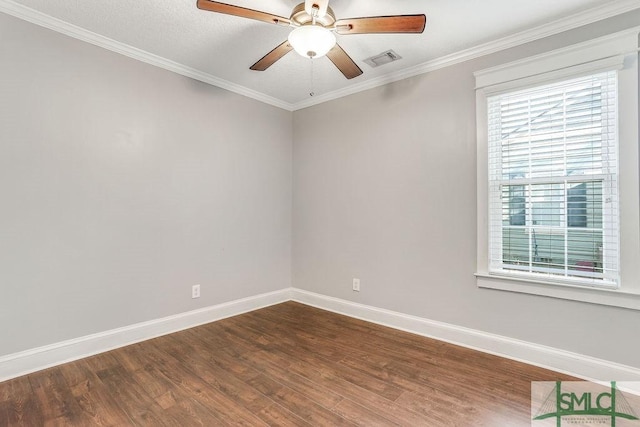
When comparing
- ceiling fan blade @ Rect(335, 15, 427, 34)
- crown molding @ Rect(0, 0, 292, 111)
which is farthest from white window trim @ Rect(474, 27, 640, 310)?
crown molding @ Rect(0, 0, 292, 111)

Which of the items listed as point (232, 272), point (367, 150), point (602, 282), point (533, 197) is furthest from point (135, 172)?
point (602, 282)

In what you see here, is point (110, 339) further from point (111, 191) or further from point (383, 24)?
point (383, 24)

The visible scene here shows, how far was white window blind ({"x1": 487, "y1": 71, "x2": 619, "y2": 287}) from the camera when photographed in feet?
6.92

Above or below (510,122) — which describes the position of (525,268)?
below

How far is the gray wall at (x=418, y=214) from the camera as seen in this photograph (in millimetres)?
2262

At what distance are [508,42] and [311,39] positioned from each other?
5.80 ft

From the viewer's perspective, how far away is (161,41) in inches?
100

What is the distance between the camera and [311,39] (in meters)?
1.77

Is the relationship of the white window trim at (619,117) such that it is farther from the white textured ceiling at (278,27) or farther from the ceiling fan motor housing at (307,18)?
the ceiling fan motor housing at (307,18)

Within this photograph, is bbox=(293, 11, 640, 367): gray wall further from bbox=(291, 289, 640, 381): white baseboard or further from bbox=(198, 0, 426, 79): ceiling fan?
bbox=(198, 0, 426, 79): ceiling fan

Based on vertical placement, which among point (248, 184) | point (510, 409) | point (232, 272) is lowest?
point (510, 409)

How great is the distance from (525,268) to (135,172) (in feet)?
11.2

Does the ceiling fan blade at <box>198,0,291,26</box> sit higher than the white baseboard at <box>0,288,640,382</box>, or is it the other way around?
the ceiling fan blade at <box>198,0,291,26</box>

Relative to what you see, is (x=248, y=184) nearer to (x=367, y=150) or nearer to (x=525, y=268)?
(x=367, y=150)
